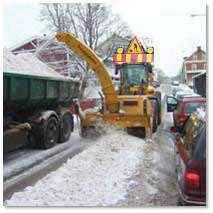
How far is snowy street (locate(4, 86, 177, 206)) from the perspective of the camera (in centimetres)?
388

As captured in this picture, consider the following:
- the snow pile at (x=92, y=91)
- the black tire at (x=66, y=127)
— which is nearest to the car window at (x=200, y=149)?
the snow pile at (x=92, y=91)

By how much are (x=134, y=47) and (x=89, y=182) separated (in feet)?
7.14

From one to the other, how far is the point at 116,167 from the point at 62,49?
9.89 feet

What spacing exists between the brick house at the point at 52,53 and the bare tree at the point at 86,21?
0.70ft

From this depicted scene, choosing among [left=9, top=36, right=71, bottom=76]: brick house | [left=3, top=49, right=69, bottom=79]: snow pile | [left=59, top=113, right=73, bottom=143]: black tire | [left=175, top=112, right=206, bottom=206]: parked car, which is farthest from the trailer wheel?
[left=175, top=112, right=206, bottom=206]: parked car

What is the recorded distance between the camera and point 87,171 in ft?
15.7

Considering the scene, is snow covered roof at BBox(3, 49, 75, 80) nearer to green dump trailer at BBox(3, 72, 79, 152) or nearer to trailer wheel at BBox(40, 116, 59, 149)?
green dump trailer at BBox(3, 72, 79, 152)

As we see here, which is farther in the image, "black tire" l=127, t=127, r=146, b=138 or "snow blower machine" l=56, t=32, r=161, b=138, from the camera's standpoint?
"black tire" l=127, t=127, r=146, b=138

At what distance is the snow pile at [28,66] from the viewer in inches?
221

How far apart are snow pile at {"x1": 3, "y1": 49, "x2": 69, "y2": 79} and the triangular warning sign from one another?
175cm

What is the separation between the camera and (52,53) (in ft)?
23.0

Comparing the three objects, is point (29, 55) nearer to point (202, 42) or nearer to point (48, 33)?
point (48, 33)

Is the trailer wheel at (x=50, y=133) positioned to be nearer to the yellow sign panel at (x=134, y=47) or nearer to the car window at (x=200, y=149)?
the yellow sign panel at (x=134, y=47)

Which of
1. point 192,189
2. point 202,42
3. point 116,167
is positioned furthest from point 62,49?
point 192,189
